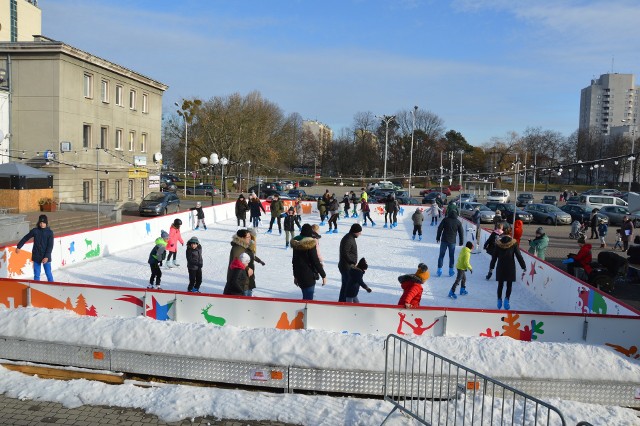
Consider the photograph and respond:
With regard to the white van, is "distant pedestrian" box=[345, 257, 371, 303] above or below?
below

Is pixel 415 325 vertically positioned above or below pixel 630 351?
above

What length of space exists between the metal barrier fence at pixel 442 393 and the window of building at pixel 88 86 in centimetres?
2751

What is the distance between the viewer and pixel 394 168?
81.5m

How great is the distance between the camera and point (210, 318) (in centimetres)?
786

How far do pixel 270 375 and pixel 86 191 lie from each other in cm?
2642

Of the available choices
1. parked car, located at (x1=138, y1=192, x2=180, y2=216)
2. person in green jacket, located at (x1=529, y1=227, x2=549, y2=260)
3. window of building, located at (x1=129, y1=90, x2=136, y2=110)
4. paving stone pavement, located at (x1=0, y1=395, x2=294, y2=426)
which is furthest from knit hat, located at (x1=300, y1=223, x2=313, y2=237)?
window of building, located at (x1=129, y1=90, x2=136, y2=110)

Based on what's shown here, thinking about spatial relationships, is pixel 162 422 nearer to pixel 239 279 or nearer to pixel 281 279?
pixel 239 279

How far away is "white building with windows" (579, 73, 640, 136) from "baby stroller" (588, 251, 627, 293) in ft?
469

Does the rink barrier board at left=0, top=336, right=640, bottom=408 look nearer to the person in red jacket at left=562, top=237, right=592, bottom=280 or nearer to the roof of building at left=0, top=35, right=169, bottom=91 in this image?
the person in red jacket at left=562, top=237, right=592, bottom=280

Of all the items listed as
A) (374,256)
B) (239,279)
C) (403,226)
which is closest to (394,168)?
(403,226)

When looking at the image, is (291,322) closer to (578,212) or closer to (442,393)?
(442,393)

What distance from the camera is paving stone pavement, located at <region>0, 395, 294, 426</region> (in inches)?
229

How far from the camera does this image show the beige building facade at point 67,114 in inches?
1062

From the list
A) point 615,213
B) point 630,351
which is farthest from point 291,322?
point 615,213
